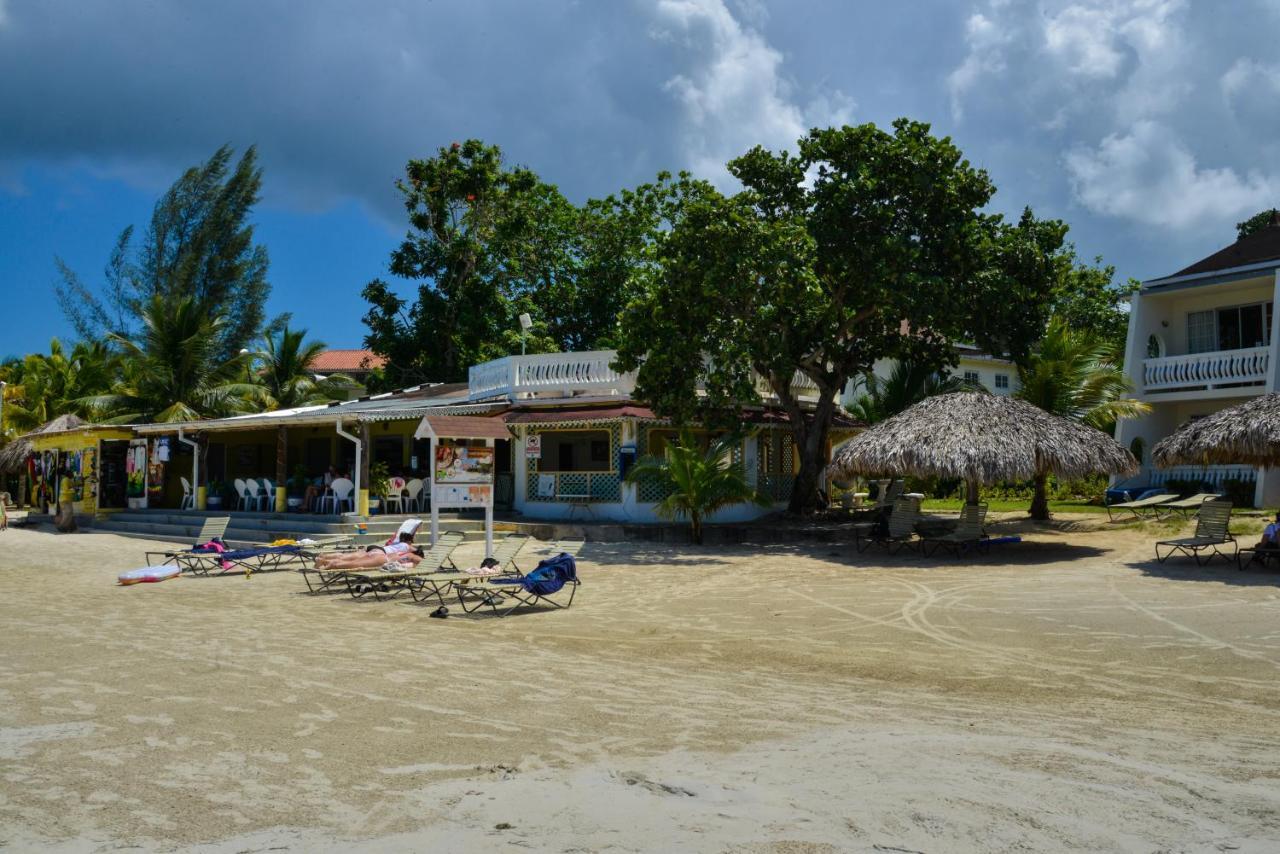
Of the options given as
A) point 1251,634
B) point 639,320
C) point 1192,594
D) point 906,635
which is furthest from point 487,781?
point 639,320

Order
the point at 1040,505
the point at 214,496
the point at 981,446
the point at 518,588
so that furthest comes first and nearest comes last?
the point at 214,496
the point at 1040,505
the point at 981,446
the point at 518,588

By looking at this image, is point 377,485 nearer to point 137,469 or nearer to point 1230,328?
point 137,469

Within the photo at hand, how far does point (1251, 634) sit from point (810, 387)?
16.3m

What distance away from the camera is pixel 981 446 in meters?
15.9

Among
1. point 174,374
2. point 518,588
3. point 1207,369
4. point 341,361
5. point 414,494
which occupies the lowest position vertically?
point 518,588

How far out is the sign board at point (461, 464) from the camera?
15.0 m

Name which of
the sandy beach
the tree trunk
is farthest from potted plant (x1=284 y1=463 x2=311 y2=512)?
the tree trunk

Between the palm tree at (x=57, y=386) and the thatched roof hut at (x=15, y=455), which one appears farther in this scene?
the palm tree at (x=57, y=386)

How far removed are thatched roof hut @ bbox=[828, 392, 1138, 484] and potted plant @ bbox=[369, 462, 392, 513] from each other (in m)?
10.6

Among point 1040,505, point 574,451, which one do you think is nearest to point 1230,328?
point 1040,505

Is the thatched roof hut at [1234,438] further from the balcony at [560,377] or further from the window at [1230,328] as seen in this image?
the balcony at [560,377]

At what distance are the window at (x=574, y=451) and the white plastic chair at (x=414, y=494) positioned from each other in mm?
2853

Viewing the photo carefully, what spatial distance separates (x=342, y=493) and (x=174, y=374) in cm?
1231

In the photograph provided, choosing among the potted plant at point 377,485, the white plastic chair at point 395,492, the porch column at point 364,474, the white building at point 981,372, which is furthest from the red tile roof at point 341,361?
the porch column at point 364,474
